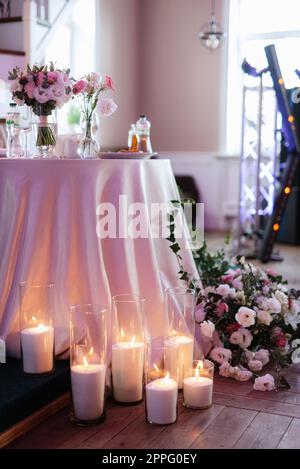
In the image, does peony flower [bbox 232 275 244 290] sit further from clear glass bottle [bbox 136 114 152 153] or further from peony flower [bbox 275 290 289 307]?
clear glass bottle [bbox 136 114 152 153]

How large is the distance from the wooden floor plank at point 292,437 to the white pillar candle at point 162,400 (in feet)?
Answer: 1.20

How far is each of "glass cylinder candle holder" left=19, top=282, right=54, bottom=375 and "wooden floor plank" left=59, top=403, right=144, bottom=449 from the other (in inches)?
11.7

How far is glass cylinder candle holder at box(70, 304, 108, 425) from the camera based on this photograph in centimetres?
202

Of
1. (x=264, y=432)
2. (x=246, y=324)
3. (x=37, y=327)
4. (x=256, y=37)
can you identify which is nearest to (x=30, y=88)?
(x=37, y=327)

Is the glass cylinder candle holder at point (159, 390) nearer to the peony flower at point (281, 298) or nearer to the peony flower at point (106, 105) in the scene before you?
the peony flower at point (281, 298)

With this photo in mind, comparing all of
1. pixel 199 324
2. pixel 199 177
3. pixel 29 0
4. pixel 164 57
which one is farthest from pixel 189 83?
pixel 199 324

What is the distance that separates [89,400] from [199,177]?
5.84 m

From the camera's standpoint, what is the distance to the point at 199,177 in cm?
768

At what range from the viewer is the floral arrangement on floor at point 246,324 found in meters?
2.58

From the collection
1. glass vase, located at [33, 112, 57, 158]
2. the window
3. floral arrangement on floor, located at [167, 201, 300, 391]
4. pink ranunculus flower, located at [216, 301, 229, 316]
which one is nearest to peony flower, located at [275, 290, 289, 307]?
floral arrangement on floor, located at [167, 201, 300, 391]

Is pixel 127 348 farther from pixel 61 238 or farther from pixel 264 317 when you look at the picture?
pixel 264 317

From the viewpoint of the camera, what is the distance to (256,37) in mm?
7496
